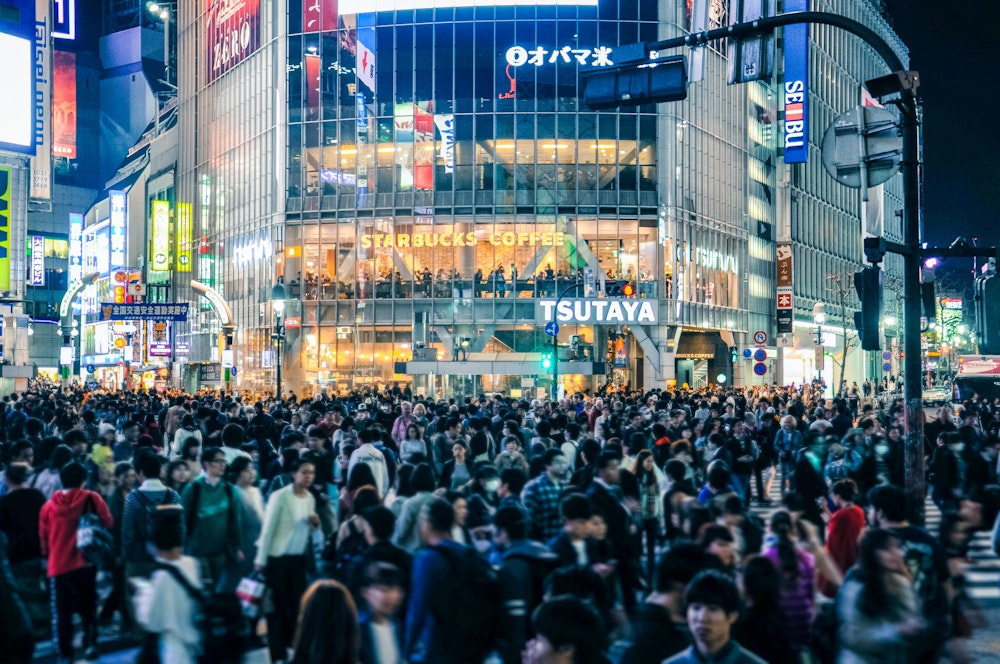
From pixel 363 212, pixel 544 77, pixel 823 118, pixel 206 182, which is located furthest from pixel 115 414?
pixel 823 118

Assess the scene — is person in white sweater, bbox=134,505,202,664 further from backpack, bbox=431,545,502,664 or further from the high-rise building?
the high-rise building

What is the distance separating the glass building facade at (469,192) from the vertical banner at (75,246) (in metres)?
53.5

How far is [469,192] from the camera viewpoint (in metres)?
54.3

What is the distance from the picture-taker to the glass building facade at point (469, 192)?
5388 cm

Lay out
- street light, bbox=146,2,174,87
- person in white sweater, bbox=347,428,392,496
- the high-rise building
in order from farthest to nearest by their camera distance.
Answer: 1. street light, bbox=146,2,174,87
2. the high-rise building
3. person in white sweater, bbox=347,428,392,496

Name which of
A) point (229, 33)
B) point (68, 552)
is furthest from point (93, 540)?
point (229, 33)

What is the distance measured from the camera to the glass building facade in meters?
53.9

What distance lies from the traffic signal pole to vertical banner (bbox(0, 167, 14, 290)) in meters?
37.8

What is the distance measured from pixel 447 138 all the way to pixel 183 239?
2432cm

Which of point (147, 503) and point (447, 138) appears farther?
point (447, 138)

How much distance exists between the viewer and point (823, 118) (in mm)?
80875

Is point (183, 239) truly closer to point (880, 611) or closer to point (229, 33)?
point (229, 33)

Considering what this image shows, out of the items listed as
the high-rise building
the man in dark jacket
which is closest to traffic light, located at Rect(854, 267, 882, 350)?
the man in dark jacket

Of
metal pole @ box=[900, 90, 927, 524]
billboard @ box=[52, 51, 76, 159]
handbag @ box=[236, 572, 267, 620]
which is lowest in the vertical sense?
handbag @ box=[236, 572, 267, 620]
